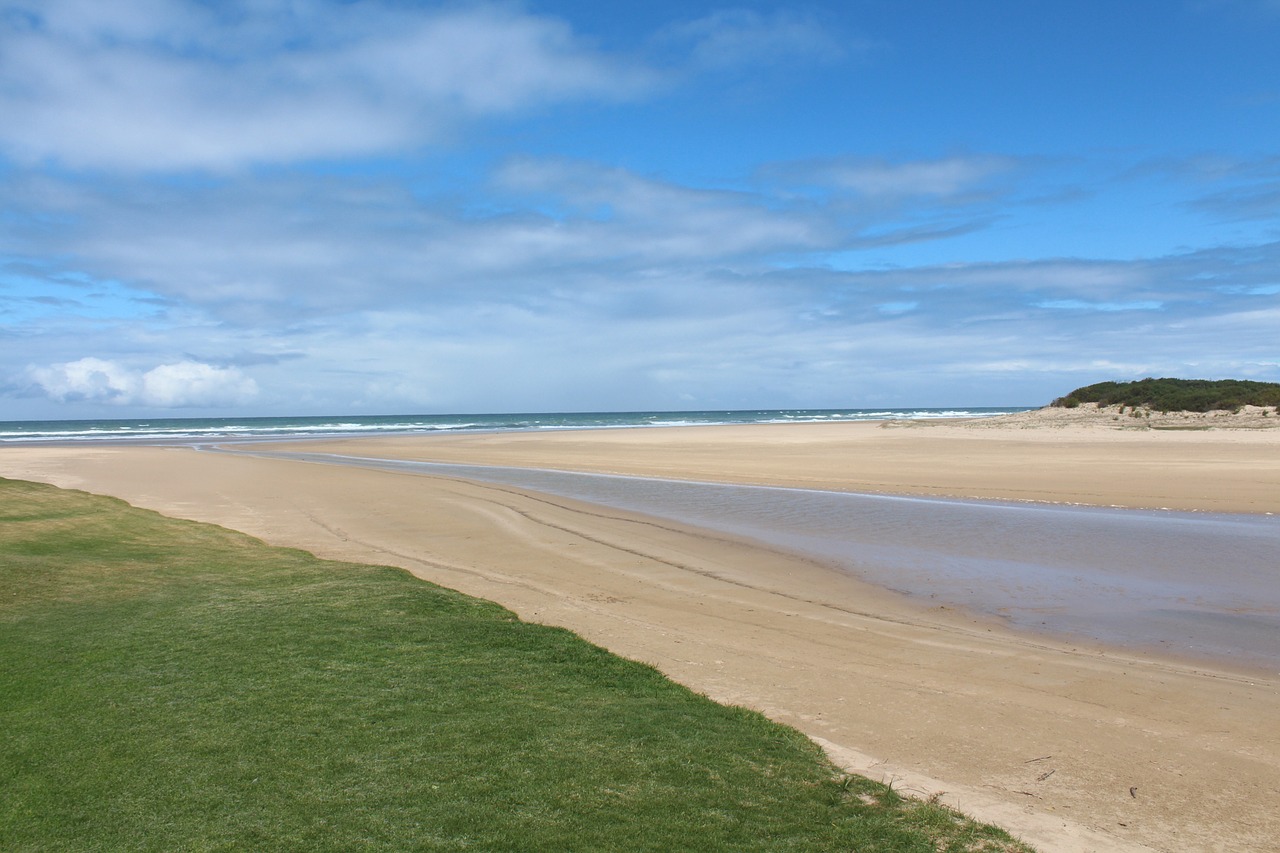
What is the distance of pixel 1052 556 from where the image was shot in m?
14.8

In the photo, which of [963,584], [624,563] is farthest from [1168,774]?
[624,563]

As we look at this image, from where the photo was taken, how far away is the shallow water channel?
1028cm

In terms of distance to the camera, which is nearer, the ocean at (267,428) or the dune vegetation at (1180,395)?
the dune vegetation at (1180,395)

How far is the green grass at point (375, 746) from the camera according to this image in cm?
421

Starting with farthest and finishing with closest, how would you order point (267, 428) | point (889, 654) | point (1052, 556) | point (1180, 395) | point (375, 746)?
point (267, 428) → point (1180, 395) → point (1052, 556) → point (889, 654) → point (375, 746)

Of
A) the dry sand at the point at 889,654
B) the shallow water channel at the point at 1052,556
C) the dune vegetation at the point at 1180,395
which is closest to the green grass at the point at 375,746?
the dry sand at the point at 889,654

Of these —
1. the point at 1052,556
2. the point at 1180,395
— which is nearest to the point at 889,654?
the point at 1052,556

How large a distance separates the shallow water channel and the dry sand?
1.04 meters

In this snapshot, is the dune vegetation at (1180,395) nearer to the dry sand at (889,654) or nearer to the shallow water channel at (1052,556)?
the dry sand at (889,654)

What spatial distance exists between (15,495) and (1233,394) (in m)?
67.4

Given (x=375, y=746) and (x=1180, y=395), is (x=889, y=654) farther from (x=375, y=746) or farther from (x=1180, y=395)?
(x=1180, y=395)

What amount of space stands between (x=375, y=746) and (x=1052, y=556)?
13242 millimetres

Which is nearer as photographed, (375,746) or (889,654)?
(375,746)

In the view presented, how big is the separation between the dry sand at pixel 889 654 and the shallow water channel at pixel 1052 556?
41.0 inches
